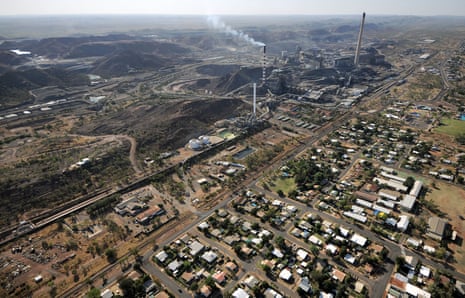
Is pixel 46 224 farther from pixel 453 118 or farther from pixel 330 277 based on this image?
pixel 453 118

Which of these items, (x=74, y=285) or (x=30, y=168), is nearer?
(x=74, y=285)

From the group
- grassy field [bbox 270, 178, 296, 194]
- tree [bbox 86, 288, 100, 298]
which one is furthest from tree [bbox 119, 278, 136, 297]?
grassy field [bbox 270, 178, 296, 194]

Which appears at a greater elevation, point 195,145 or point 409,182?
point 409,182

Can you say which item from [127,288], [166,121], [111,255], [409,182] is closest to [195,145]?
[166,121]

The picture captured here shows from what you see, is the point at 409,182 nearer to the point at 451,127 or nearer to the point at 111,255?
the point at 451,127

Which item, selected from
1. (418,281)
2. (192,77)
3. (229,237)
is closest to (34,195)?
(229,237)

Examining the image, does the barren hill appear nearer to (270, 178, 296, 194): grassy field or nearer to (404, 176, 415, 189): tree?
(270, 178, 296, 194): grassy field
